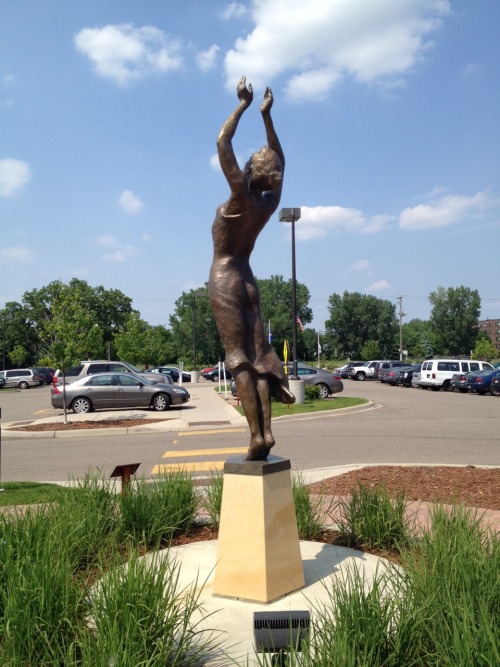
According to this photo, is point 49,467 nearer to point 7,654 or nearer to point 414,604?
point 7,654

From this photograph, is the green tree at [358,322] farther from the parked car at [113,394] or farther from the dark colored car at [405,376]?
the parked car at [113,394]

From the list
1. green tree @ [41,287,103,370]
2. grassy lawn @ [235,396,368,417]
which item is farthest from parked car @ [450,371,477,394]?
green tree @ [41,287,103,370]

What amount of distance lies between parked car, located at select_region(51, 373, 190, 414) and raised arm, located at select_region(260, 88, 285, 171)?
15629 mm

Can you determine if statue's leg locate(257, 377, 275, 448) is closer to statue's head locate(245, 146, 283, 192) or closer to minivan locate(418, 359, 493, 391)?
statue's head locate(245, 146, 283, 192)

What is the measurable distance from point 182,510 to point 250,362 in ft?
6.21

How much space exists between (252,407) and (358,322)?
102195 mm

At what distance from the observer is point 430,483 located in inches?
305

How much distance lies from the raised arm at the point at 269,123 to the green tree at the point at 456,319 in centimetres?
9480

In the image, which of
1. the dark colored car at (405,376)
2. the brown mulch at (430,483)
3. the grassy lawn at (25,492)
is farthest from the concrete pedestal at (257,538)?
the dark colored car at (405,376)

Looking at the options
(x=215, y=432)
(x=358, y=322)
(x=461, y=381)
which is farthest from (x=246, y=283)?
(x=358, y=322)

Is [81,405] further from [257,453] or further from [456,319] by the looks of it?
[456,319]

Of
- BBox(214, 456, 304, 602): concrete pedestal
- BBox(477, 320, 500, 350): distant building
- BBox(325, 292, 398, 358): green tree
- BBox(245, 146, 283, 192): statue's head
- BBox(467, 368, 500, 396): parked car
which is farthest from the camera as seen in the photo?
BBox(477, 320, 500, 350): distant building

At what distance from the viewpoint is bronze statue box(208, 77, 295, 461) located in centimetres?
460

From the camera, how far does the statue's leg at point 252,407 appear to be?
15.1 feet
